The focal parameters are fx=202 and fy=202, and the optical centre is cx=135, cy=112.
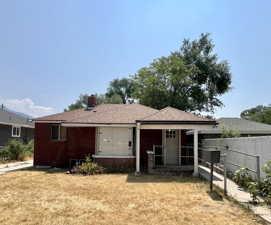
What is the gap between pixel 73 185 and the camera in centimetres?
757

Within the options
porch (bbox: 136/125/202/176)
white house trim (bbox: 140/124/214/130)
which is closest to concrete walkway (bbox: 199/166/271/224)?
white house trim (bbox: 140/124/214/130)

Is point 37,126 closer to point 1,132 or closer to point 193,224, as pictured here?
point 1,132

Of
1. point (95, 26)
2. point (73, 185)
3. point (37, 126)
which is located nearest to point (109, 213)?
point (73, 185)

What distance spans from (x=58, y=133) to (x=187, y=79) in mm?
19392

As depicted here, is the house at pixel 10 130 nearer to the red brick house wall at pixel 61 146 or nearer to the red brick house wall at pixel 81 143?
the red brick house wall at pixel 61 146

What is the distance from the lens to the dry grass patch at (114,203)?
4418 mm

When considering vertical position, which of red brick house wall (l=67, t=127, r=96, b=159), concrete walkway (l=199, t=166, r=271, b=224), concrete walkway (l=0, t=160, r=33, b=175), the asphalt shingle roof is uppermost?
the asphalt shingle roof

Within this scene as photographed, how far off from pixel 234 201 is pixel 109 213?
3.46m

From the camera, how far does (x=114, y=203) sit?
5520mm

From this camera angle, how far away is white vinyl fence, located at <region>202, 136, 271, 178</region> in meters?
6.47

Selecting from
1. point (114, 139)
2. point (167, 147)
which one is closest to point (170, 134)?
point (167, 147)

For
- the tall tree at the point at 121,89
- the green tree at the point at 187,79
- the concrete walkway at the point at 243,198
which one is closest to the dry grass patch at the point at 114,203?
the concrete walkway at the point at 243,198

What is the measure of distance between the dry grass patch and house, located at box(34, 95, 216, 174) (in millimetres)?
3027

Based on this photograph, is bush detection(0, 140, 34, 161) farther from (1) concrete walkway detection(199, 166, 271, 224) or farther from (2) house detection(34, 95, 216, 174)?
(1) concrete walkway detection(199, 166, 271, 224)
